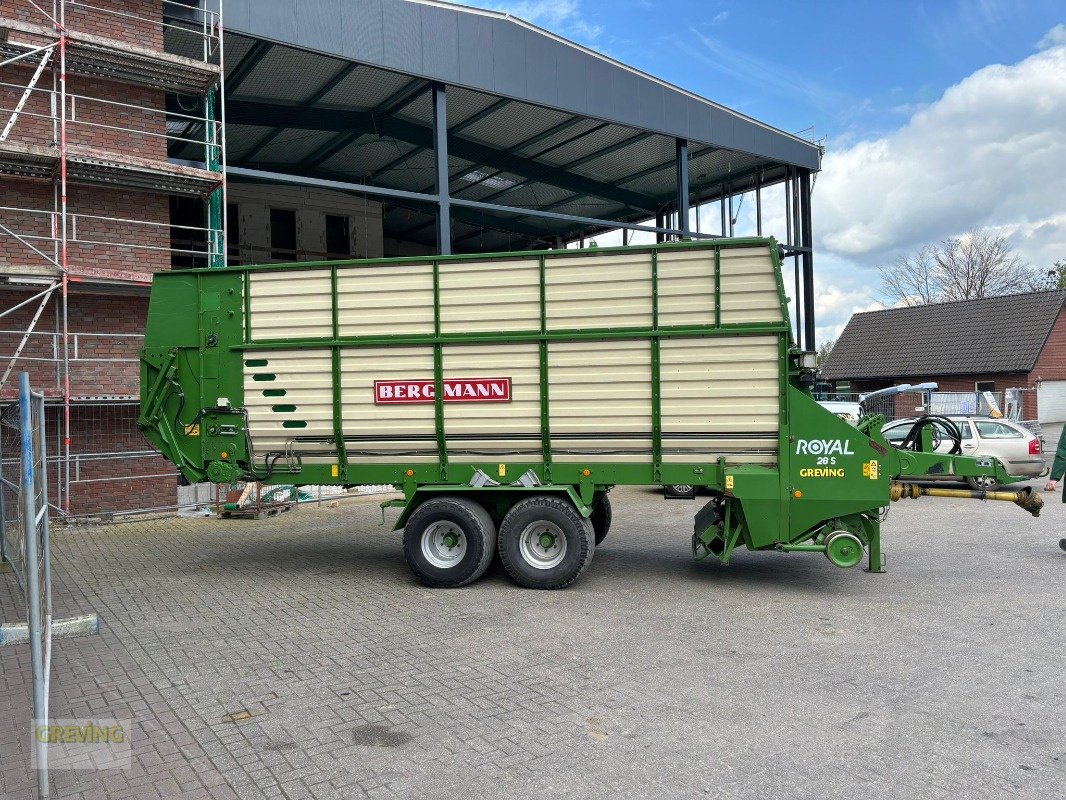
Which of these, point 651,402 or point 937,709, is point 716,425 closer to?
point 651,402

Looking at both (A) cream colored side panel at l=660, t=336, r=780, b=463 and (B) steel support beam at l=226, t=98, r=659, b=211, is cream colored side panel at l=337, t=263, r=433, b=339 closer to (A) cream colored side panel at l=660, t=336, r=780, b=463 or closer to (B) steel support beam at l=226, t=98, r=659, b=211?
(A) cream colored side panel at l=660, t=336, r=780, b=463

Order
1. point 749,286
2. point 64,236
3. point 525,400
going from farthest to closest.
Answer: point 64,236
point 525,400
point 749,286

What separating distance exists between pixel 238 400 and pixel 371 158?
1472cm

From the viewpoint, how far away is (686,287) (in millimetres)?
7586

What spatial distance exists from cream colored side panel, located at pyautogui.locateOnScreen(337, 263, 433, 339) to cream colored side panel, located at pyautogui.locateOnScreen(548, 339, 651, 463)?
1.48 m

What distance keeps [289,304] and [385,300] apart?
1.07 meters

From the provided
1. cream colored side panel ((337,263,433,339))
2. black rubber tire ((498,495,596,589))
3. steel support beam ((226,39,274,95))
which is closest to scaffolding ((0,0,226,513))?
steel support beam ((226,39,274,95))

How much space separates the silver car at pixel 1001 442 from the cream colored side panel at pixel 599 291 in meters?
9.29

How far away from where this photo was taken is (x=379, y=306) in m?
8.12

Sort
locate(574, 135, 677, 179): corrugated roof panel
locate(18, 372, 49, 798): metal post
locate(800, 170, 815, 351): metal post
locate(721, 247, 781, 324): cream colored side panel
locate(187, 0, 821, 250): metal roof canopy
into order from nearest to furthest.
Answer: locate(18, 372, 49, 798): metal post < locate(721, 247, 781, 324): cream colored side panel < locate(187, 0, 821, 250): metal roof canopy < locate(574, 135, 677, 179): corrugated roof panel < locate(800, 170, 815, 351): metal post

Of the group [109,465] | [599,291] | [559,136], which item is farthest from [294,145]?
[599,291]

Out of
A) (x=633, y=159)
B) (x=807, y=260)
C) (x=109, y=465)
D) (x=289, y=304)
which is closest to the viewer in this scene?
→ (x=289, y=304)

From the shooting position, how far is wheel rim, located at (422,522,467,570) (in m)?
7.92

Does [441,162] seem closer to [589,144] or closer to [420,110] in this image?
[420,110]
